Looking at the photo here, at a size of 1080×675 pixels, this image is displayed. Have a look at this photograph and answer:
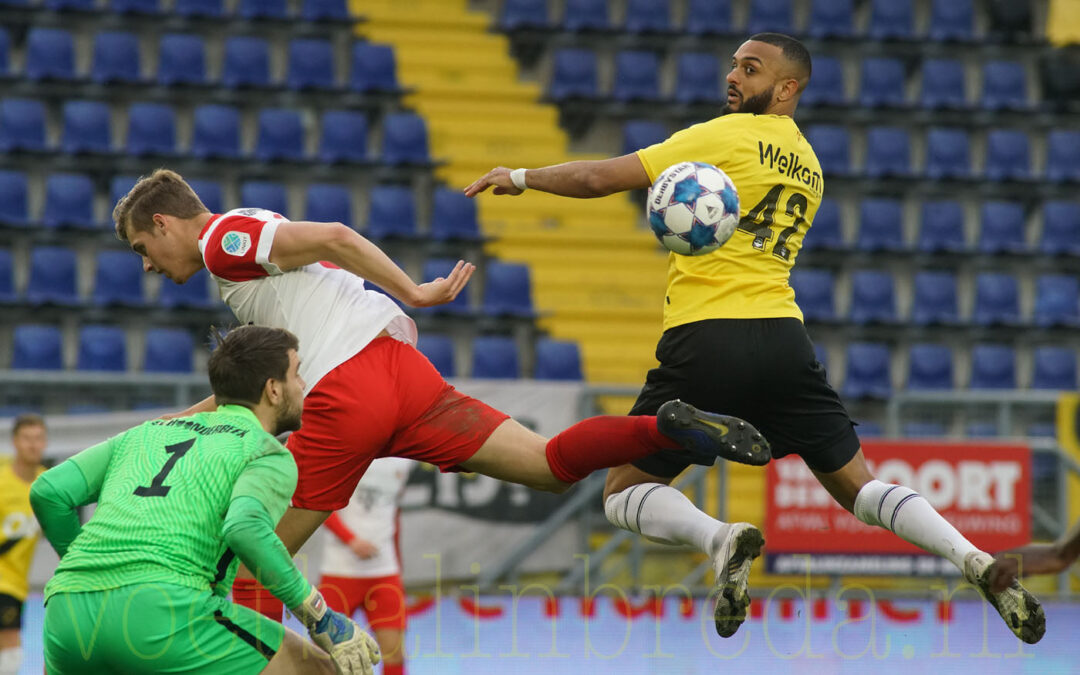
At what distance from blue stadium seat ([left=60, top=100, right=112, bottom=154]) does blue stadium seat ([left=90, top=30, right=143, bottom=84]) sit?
0.65 metres

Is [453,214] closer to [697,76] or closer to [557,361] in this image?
[557,361]

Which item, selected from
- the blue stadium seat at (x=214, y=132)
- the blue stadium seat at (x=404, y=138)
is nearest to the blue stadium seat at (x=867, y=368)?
the blue stadium seat at (x=404, y=138)

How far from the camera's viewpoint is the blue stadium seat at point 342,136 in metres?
14.6

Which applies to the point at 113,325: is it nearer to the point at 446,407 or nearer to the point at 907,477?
the point at 907,477

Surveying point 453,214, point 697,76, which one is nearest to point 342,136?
point 453,214

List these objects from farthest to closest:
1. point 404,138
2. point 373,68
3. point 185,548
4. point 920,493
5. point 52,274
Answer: point 373,68
point 404,138
point 52,274
point 920,493
point 185,548

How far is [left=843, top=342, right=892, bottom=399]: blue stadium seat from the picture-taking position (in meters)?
13.8

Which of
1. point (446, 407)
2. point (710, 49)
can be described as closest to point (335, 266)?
point (446, 407)

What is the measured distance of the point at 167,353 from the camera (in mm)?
12562

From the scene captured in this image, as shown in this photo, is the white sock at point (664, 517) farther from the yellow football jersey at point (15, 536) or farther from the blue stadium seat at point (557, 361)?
the blue stadium seat at point (557, 361)

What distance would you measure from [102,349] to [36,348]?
23.3 inches

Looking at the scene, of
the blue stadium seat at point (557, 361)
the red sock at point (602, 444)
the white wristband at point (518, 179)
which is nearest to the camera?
the red sock at point (602, 444)

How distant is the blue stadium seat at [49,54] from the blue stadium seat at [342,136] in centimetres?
267

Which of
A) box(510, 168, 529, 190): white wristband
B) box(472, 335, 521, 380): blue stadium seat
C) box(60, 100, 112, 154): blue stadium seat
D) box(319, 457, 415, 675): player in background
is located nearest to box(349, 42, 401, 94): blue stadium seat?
box(60, 100, 112, 154): blue stadium seat
